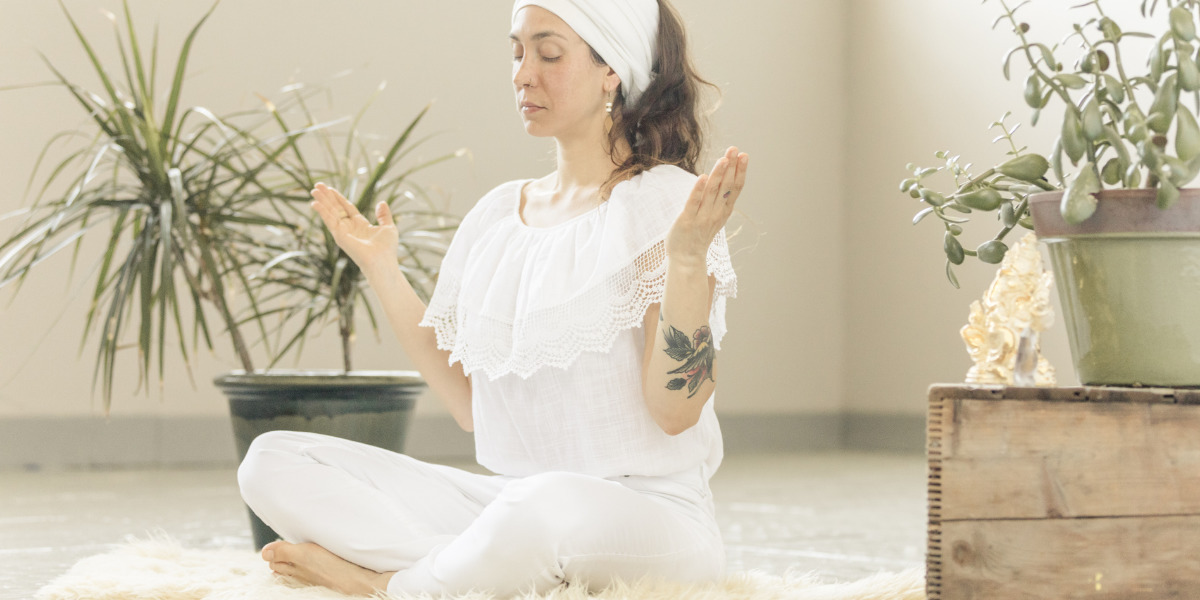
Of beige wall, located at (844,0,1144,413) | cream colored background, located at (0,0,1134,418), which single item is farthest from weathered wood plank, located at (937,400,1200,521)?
beige wall, located at (844,0,1144,413)

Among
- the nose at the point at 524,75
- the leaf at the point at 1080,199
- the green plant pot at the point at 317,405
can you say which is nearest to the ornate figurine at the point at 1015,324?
the leaf at the point at 1080,199

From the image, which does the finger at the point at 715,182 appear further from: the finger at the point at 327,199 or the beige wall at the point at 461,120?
the beige wall at the point at 461,120

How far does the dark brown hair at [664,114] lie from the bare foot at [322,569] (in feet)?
2.48

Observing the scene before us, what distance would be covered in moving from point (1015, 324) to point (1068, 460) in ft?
0.69

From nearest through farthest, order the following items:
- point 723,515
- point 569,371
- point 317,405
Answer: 1. point 569,371
2. point 317,405
3. point 723,515


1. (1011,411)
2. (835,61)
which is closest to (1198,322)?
(1011,411)

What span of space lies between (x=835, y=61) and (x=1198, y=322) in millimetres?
5279

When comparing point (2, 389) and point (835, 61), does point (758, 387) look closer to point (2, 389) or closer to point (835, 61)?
→ point (835, 61)

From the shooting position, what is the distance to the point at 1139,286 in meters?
1.25

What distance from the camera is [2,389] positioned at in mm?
4680

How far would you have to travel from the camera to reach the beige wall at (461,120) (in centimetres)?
475

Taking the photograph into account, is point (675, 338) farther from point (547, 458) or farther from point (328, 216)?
point (328, 216)

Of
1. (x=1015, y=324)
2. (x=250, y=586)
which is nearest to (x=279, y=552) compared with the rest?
(x=250, y=586)

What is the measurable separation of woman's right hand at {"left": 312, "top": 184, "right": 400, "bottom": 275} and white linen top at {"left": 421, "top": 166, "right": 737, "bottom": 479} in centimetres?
22
